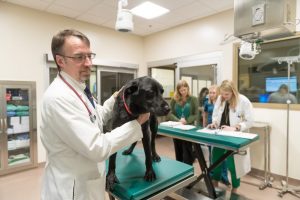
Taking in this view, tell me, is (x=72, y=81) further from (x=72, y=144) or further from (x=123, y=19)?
(x=123, y=19)

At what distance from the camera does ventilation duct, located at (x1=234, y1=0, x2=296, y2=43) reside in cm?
141

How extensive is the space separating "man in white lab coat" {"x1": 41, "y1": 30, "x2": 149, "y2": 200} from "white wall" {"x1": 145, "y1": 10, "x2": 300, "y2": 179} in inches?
109

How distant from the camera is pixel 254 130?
320cm

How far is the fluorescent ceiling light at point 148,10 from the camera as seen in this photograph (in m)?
3.32

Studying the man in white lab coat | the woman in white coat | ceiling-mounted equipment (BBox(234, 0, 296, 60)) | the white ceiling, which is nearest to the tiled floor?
the woman in white coat

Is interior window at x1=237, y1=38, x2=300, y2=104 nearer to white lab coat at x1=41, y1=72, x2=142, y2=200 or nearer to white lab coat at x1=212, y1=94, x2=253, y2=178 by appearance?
white lab coat at x1=212, y1=94, x2=253, y2=178

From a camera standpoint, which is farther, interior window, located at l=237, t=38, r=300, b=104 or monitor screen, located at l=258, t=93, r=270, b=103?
monitor screen, located at l=258, t=93, r=270, b=103

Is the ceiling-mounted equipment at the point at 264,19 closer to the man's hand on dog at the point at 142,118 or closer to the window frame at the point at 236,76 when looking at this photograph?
the man's hand on dog at the point at 142,118

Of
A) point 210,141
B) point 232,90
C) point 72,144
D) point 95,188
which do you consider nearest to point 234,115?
point 232,90

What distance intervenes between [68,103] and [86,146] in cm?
21

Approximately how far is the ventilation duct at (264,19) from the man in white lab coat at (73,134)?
1.18 m

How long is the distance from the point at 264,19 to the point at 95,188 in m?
1.58

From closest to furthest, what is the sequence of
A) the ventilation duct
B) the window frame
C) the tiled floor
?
1. the ventilation duct
2. the tiled floor
3. the window frame

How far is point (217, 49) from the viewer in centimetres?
362
